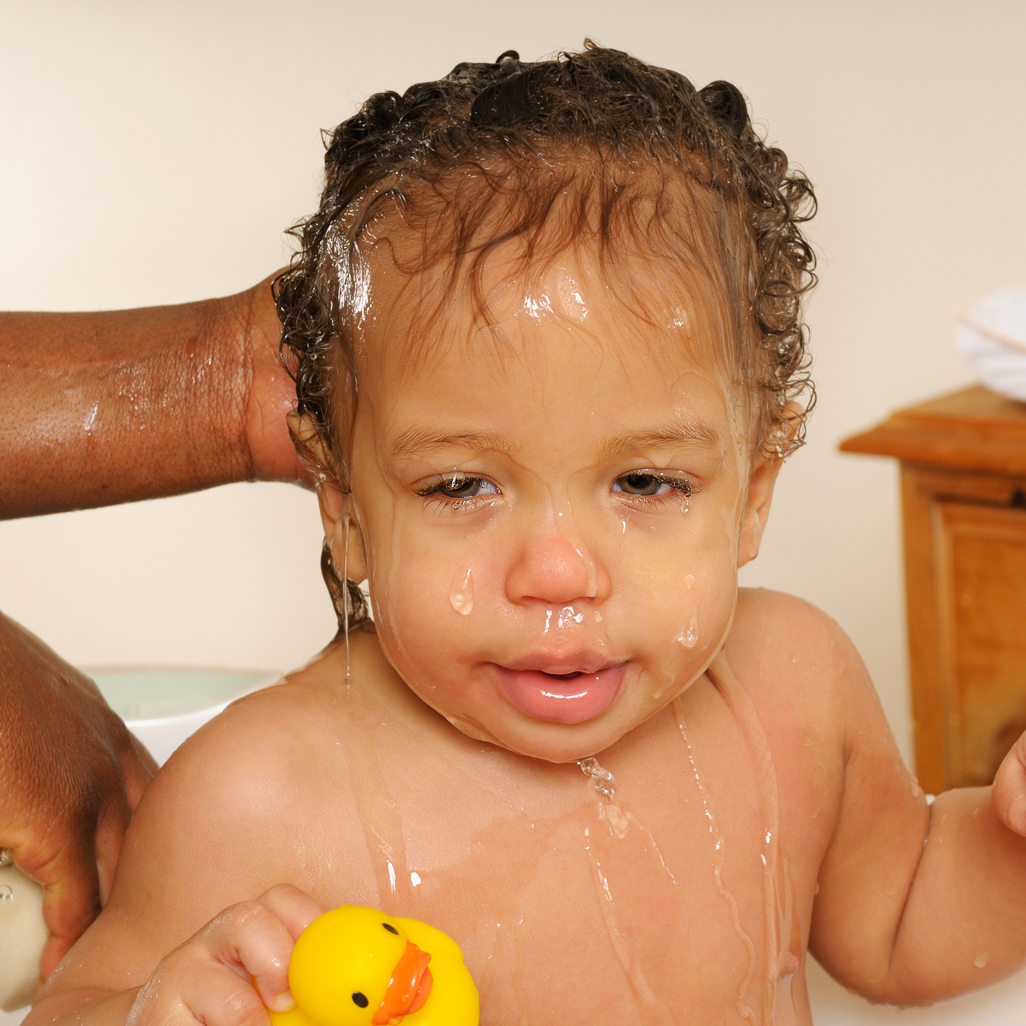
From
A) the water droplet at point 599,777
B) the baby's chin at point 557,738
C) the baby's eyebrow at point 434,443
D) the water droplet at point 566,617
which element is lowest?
the water droplet at point 599,777

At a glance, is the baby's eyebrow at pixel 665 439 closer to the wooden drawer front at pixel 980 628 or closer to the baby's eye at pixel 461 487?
the baby's eye at pixel 461 487

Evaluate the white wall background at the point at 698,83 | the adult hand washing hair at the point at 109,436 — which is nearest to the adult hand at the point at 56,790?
the adult hand washing hair at the point at 109,436

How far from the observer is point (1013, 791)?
2.67ft

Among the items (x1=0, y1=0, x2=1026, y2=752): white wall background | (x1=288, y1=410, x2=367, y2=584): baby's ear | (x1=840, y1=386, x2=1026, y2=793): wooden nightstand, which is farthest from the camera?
(x1=0, y1=0, x2=1026, y2=752): white wall background

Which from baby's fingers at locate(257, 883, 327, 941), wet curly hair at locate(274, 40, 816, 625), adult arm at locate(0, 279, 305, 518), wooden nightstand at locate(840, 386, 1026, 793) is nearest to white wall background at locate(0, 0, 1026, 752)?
wooden nightstand at locate(840, 386, 1026, 793)

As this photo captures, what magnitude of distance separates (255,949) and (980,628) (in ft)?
3.91

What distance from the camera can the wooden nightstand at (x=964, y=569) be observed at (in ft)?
4.90

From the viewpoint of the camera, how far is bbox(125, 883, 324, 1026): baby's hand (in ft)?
1.96

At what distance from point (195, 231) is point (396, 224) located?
186 cm

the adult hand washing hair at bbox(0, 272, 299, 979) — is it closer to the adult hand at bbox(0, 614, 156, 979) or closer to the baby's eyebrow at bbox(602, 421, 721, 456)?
the adult hand at bbox(0, 614, 156, 979)

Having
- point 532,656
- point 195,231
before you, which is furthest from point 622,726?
point 195,231

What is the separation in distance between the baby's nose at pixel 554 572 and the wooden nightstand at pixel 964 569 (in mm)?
947

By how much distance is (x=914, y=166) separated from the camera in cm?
224

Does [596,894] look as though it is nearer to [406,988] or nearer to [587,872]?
[587,872]
